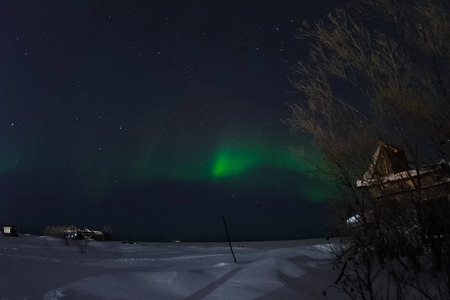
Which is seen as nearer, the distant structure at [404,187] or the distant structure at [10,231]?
the distant structure at [404,187]

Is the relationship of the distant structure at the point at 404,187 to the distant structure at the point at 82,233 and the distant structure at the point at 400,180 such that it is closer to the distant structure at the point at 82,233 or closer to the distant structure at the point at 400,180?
the distant structure at the point at 400,180

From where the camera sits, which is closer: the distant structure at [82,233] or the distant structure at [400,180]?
the distant structure at [400,180]

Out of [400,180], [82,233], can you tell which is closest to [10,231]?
[82,233]

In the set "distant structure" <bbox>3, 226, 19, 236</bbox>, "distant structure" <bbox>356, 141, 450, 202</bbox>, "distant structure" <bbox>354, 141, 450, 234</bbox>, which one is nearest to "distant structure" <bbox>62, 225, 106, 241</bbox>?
"distant structure" <bbox>3, 226, 19, 236</bbox>

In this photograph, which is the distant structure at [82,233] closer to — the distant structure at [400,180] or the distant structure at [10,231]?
the distant structure at [10,231]

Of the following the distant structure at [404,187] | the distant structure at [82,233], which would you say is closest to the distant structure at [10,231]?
the distant structure at [82,233]

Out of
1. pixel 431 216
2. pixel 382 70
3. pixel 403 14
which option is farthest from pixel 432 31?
pixel 431 216

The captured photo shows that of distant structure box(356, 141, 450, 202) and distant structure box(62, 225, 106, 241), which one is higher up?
distant structure box(356, 141, 450, 202)

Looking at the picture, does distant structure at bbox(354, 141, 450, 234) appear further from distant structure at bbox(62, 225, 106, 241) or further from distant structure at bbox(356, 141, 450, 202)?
distant structure at bbox(62, 225, 106, 241)

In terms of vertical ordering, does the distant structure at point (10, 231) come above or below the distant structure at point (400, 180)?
below

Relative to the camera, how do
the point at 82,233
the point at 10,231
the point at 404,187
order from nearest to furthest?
1. the point at 404,187
2. the point at 10,231
3. the point at 82,233

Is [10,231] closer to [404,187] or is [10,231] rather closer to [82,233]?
[82,233]

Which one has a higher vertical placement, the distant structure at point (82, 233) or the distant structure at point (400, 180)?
the distant structure at point (400, 180)

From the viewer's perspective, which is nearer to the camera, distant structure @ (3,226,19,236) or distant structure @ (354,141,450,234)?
distant structure @ (354,141,450,234)
